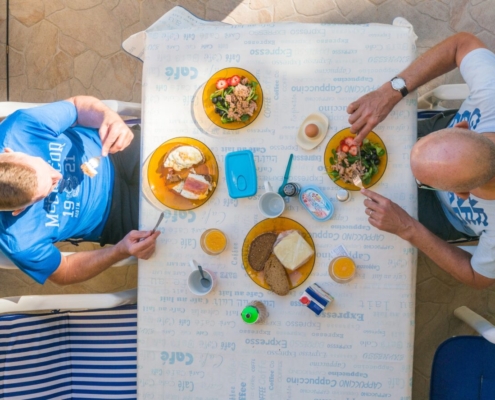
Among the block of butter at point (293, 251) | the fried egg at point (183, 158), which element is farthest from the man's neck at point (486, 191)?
the fried egg at point (183, 158)

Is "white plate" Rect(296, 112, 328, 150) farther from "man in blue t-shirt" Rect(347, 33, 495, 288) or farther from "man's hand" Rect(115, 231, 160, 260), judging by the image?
"man's hand" Rect(115, 231, 160, 260)

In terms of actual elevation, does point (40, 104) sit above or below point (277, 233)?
above

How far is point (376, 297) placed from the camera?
167cm

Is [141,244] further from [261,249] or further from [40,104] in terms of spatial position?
[40,104]

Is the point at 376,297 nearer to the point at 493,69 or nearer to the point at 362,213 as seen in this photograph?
the point at 362,213

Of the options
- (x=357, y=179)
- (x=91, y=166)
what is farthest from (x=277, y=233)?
(x=91, y=166)

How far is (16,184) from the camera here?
1543 millimetres

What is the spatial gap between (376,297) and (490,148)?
1.98ft

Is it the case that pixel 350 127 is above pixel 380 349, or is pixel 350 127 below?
above

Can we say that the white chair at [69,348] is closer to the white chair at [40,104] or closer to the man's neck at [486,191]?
the white chair at [40,104]

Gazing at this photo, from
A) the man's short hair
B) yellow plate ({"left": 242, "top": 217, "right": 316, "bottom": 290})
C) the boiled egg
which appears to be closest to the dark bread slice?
yellow plate ({"left": 242, "top": 217, "right": 316, "bottom": 290})

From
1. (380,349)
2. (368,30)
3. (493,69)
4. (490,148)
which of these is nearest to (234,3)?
(368,30)

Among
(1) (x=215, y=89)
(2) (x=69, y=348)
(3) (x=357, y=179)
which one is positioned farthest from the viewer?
(2) (x=69, y=348)

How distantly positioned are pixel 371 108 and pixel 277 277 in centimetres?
65
